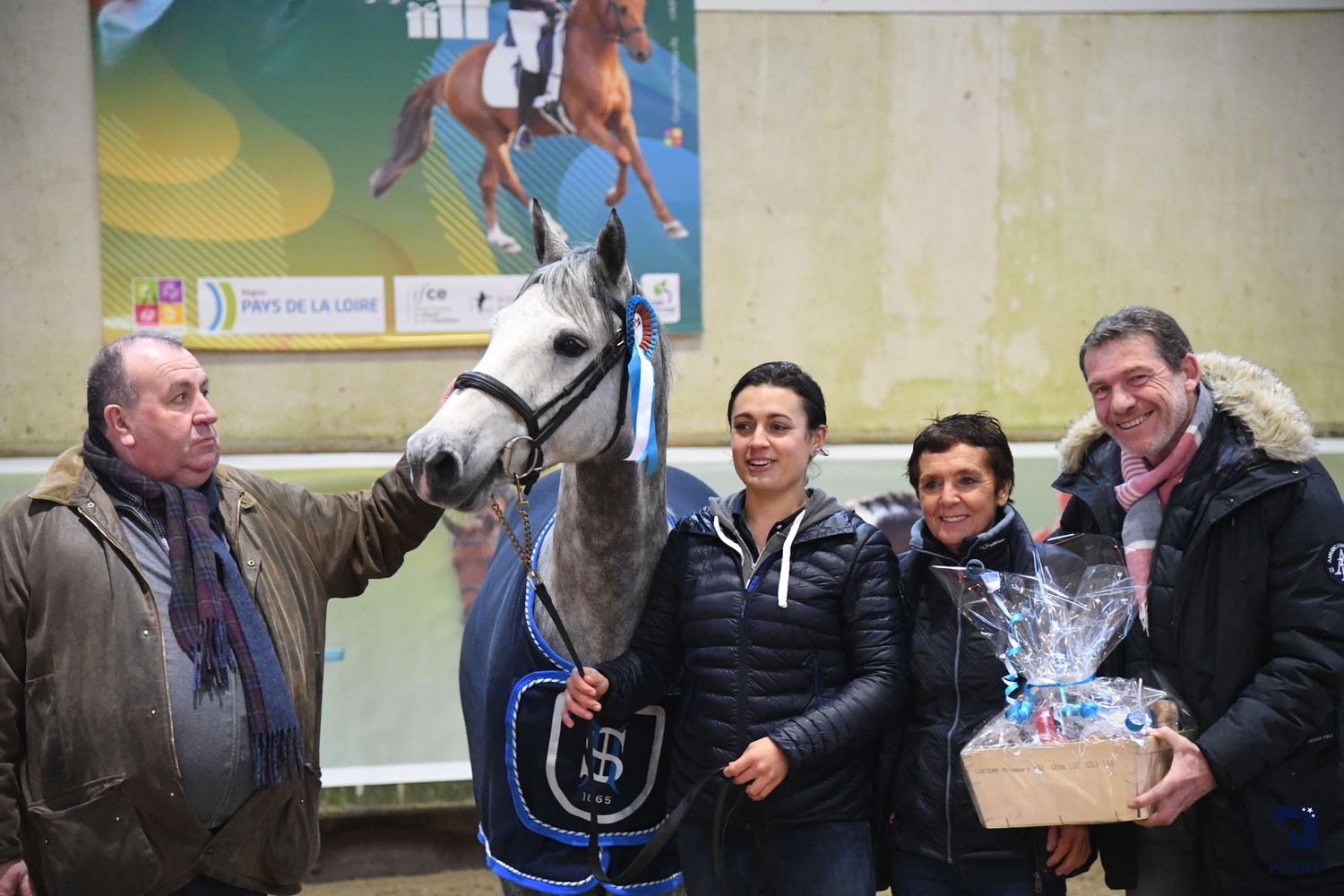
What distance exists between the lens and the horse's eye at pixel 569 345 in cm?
171

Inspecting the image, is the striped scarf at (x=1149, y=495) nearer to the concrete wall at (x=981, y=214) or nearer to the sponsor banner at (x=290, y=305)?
the concrete wall at (x=981, y=214)

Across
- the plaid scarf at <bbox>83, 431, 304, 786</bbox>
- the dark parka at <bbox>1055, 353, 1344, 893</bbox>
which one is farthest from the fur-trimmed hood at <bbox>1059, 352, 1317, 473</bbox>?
the plaid scarf at <bbox>83, 431, 304, 786</bbox>

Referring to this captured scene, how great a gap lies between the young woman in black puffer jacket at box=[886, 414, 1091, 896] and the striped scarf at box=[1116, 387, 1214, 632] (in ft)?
0.57

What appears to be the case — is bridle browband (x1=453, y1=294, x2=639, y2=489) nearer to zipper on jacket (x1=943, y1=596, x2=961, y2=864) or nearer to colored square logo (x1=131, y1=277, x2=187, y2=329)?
zipper on jacket (x1=943, y1=596, x2=961, y2=864)

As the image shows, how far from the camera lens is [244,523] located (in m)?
1.80

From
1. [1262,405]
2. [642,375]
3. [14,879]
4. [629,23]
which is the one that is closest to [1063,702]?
[1262,405]

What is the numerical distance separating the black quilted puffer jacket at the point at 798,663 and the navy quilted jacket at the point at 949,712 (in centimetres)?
6

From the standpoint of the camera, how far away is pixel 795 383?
1777 millimetres

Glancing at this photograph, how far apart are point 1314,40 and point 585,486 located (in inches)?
171

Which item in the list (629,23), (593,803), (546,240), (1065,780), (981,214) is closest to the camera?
(1065,780)

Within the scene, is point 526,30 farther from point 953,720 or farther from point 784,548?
point 953,720

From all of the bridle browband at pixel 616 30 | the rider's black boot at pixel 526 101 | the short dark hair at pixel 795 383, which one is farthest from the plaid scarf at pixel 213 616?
the bridle browband at pixel 616 30

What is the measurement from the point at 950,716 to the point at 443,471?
0.89 metres

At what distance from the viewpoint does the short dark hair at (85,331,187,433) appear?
1673 millimetres
